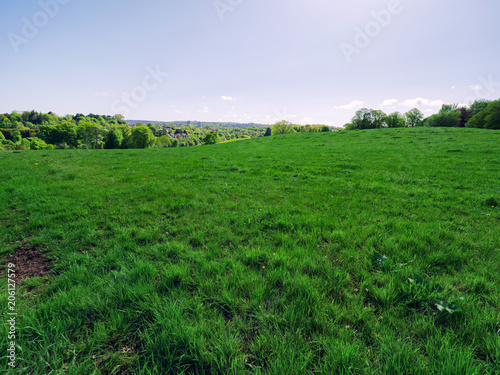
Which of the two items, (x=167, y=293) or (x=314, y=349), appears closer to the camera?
(x=314, y=349)

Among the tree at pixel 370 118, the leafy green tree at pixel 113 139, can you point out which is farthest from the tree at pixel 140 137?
the tree at pixel 370 118

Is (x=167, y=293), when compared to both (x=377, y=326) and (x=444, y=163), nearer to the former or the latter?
(x=377, y=326)

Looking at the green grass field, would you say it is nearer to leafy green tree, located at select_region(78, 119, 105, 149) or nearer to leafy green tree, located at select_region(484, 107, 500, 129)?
leafy green tree, located at select_region(484, 107, 500, 129)

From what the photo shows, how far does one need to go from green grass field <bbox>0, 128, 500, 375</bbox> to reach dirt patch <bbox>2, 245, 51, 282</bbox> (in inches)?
1.4

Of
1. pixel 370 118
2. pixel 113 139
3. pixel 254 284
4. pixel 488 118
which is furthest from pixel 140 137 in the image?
pixel 488 118

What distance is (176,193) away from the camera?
743 cm

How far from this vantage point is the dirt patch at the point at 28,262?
3.39m

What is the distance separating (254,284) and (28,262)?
169 inches

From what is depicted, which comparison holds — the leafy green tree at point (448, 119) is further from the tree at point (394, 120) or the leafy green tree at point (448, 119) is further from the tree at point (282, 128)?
the tree at point (282, 128)

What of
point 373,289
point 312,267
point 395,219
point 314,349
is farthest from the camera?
point 395,219

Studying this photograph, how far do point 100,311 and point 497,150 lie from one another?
2309 centimetres

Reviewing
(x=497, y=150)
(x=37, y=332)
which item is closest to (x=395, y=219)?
(x=37, y=332)

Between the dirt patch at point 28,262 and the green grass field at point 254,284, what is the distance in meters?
0.04

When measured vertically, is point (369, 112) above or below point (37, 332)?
above
